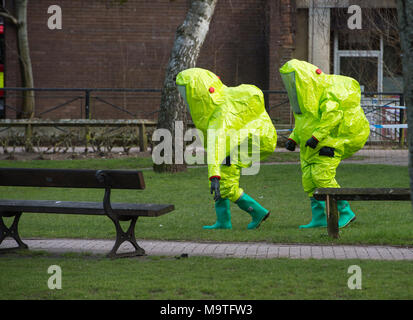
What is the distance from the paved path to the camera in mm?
6664

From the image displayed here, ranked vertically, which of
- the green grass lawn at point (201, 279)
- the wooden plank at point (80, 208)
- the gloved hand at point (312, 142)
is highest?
the gloved hand at point (312, 142)

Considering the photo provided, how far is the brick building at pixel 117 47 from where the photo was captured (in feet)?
68.6

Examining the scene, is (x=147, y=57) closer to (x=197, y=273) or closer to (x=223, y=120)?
(x=223, y=120)

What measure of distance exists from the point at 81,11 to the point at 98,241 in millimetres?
14368

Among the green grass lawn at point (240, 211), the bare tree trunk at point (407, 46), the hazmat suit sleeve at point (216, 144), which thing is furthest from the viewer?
the green grass lawn at point (240, 211)

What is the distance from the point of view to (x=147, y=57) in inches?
831

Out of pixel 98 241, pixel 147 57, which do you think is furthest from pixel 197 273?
pixel 147 57

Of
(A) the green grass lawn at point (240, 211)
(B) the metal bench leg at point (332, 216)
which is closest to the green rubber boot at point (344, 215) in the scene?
(A) the green grass lawn at point (240, 211)

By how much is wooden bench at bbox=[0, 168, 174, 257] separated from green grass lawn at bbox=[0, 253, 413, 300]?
0.41m

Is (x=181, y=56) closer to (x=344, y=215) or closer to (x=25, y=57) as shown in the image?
(x=344, y=215)

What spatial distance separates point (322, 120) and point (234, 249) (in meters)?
1.91

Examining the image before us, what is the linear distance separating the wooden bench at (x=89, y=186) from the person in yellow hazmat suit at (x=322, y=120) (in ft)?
6.76

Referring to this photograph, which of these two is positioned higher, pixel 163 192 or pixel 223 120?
pixel 223 120

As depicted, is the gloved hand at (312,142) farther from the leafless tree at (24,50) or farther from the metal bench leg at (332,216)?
Answer: the leafless tree at (24,50)
